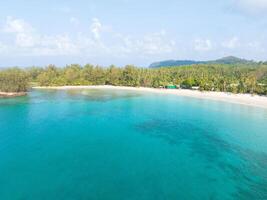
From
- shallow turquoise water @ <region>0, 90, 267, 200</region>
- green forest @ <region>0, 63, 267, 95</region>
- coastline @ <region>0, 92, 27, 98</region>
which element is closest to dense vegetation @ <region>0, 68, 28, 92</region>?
coastline @ <region>0, 92, 27, 98</region>

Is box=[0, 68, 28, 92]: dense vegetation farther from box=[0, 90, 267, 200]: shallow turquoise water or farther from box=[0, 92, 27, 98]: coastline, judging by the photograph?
box=[0, 90, 267, 200]: shallow turquoise water

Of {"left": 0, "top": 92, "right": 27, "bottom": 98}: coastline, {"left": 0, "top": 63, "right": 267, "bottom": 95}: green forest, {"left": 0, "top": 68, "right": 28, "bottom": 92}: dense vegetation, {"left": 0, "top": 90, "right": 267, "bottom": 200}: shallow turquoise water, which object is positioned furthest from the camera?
{"left": 0, "top": 63, "right": 267, "bottom": 95}: green forest

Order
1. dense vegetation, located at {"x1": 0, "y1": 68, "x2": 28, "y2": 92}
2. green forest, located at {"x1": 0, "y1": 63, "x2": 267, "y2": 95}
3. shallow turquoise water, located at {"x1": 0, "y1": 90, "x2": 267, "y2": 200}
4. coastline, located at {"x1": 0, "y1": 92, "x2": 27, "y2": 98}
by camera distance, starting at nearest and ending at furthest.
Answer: shallow turquoise water, located at {"x1": 0, "y1": 90, "x2": 267, "y2": 200}
coastline, located at {"x1": 0, "y1": 92, "x2": 27, "y2": 98}
dense vegetation, located at {"x1": 0, "y1": 68, "x2": 28, "y2": 92}
green forest, located at {"x1": 0, "y1": 63, "x2": 267, "y2": 95}

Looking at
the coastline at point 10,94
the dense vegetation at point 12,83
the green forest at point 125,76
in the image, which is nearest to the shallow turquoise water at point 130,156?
the coastline at point 10,94

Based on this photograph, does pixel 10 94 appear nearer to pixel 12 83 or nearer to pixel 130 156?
pixel 12 83

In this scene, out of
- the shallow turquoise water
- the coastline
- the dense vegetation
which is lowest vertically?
the shallow turquoise water

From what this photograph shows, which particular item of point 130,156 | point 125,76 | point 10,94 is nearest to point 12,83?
point 10,94

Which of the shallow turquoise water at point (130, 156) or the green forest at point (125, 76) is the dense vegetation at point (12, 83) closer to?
the green forest at point (125, 76)

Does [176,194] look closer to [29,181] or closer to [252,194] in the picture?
[252,194]

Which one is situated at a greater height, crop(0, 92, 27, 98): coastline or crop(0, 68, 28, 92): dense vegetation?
crop(0, 68, 28, 92): dense vegetation
